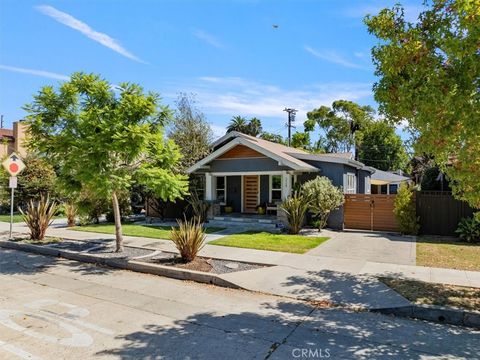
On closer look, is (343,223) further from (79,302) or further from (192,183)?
(79,302)

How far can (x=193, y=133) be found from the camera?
921 inches

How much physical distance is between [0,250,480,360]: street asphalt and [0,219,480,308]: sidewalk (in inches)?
19.5

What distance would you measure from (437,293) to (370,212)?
358 inches

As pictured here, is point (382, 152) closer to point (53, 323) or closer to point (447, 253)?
point (447, 253)

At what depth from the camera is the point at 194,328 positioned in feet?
16.9

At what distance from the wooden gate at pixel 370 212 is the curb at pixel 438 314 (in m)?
9.59

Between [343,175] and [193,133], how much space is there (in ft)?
35.6

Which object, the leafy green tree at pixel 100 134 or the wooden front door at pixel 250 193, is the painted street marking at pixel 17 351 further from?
the wooden front door at pixel 250 193

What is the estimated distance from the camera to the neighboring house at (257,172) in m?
16.4

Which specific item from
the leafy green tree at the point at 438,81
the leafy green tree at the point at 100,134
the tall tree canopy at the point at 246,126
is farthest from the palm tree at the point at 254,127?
the leafy green tree at the point at 438,81

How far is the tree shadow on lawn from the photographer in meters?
4.40

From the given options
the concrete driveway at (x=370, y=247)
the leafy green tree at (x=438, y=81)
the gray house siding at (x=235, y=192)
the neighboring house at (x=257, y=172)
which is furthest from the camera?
the gray house siding at (x=235, y=192)

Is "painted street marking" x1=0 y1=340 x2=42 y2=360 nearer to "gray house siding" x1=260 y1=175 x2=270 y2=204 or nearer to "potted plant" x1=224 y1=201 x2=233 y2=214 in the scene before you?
"potted plant" x1=224 y1=201 x2=233 y2=214

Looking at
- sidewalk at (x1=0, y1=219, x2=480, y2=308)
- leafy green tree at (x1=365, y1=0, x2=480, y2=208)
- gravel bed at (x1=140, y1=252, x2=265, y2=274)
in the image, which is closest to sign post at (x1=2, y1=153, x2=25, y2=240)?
gravel bed at (x1=140, y1=252, x2=265, y2=274)
